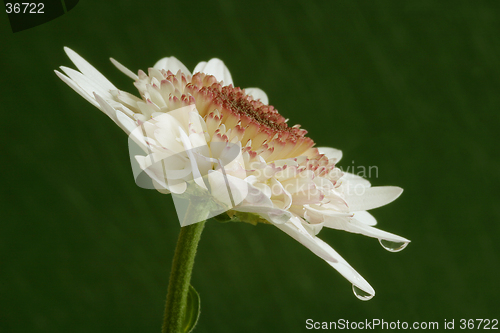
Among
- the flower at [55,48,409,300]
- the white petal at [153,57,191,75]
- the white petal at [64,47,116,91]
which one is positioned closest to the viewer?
the flower at [55,48,409,300]

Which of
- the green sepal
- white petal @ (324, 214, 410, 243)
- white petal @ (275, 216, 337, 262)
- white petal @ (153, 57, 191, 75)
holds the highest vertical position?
white petal @ (153, 57, 191, 75)

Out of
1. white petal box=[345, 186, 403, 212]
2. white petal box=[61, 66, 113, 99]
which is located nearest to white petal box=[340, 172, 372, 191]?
white petal box=[345, 186, 403, 212]

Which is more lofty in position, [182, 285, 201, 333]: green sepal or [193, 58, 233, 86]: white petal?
[193, 58, 233, 86]: white petal

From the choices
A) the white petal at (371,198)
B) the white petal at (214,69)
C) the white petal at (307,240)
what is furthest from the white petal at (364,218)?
the white petal at (214,69)

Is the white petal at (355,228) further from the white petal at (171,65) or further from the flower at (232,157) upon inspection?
the white petal at (171,65)

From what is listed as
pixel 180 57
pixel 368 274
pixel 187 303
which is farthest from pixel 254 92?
pixel 368 274

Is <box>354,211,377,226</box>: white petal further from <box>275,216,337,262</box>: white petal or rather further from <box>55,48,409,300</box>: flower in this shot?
<box>275,216,337,262</box>: white petal

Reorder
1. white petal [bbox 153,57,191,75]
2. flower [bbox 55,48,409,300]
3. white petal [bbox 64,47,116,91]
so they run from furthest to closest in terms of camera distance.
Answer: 1. white petal [bbox 153,57,191,75]
2. white petal [bbox 64,47,116,91]
3. flower [bbox 55,48,409,300]
